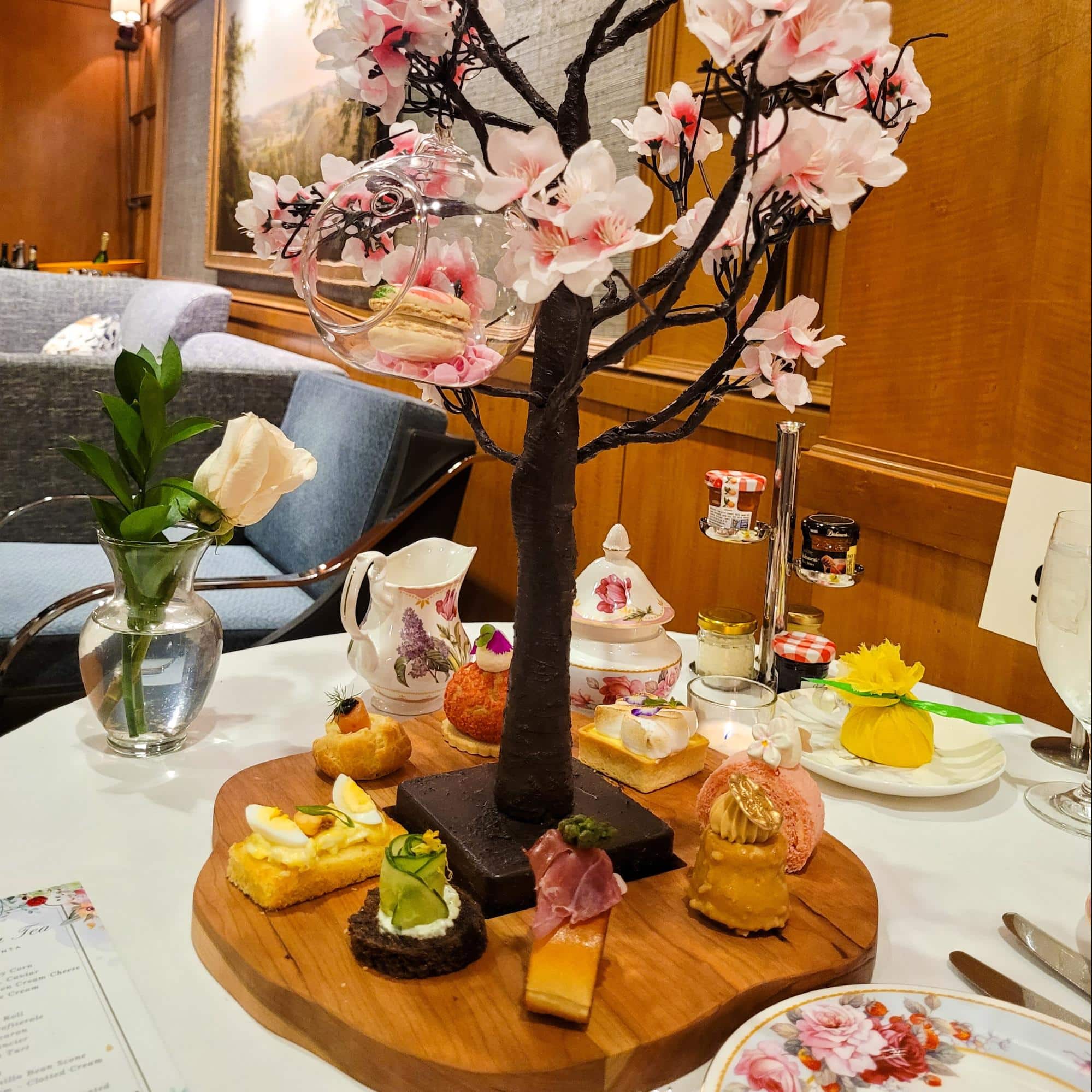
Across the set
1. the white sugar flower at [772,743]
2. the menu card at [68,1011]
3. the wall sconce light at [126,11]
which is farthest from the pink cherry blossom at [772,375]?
the wall sconce light at [126,11]

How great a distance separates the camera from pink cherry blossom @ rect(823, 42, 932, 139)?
0.70 metres

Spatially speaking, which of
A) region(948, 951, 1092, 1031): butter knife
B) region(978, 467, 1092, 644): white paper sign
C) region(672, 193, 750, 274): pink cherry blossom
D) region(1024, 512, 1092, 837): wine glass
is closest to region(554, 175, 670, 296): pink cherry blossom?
region(672, 193, 750, 274): pink cherry blossom

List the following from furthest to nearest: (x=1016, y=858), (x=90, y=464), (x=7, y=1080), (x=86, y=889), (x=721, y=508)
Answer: (x=721, y=508)
(x=90, y=464)
(x=1016, y=858)
(x=86, y=889)
(x=7, y=1080)

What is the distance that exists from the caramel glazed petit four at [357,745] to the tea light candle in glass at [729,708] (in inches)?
11.2

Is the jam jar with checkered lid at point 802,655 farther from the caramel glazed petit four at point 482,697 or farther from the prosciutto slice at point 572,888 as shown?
the prosciutto slice at point 572,888

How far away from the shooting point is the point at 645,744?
34.8 inches

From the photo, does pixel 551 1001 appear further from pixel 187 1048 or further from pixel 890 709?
pixel 890 709

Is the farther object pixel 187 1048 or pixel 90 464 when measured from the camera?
pixel 90 464

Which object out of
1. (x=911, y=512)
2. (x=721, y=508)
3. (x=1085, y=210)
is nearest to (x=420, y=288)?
(x=1085, y=210)

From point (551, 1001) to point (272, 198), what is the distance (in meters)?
0.55

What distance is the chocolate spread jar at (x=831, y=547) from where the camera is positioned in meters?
1.08

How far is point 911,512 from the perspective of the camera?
4.48ft

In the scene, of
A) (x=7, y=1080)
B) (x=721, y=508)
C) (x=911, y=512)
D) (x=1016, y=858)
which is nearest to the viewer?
(x=7, y=1080)

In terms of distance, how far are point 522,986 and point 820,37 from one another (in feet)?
1.72
